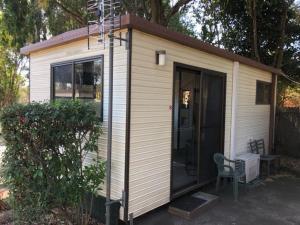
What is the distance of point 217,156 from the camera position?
484 centimetres

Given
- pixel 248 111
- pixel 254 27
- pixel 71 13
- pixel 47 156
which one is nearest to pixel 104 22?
pixel 47 156

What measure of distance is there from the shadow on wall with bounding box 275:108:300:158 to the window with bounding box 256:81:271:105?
0.82 meters

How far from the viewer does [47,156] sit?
320 centimetres

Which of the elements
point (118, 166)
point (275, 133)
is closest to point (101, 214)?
point (118, 166)

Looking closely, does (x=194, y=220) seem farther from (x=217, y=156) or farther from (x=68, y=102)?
(x=68, y=102)

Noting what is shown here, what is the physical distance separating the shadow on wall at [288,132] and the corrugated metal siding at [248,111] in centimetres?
98

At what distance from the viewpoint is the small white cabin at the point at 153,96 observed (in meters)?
3.46

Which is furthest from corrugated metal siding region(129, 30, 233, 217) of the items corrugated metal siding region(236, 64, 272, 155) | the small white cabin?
corrugated metal siding region(236, 64, 272, 155)

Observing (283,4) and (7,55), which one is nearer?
(283,4)

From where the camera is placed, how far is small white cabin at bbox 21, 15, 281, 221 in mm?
3455

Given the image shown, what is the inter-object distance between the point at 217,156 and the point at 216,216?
113cm

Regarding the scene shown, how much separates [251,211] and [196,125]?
157cm

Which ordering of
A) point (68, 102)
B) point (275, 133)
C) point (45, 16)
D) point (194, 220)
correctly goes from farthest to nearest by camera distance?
1. point (45, 16)
2. point (275, 133)
3. point (194, 220)
4. point (68, 102)

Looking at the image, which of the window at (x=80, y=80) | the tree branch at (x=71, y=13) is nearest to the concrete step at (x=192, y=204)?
the window at (x=80, y=80)
